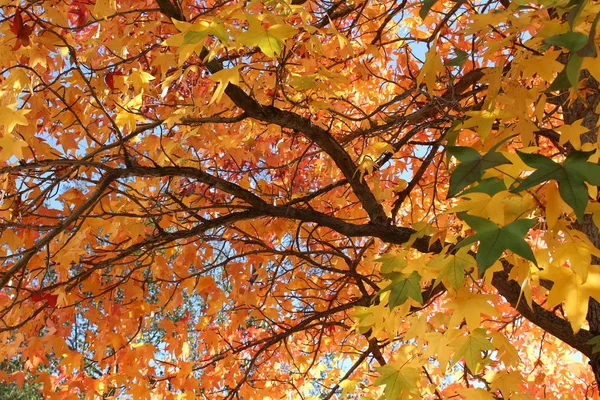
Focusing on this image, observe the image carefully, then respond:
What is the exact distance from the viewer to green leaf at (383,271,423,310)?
1377 mm

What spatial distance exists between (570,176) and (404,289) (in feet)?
1.93

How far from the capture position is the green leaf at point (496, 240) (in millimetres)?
914

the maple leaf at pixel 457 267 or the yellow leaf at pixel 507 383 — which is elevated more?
the maple leaf at pixel 457 267

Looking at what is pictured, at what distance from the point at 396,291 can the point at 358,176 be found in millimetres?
1432

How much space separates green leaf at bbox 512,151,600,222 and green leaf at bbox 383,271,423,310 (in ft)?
1.74

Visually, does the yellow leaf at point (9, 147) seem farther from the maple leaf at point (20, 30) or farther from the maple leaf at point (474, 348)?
the maple leaf at point (474, 348)

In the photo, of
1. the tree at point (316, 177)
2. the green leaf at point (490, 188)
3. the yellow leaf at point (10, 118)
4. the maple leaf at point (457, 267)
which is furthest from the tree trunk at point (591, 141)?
the yellow leaf at point (10, 118)

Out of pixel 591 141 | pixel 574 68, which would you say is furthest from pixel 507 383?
pixel 591 141

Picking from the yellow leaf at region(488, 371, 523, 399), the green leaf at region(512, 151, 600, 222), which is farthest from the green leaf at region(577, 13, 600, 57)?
the yellow leaf at region(488, 371, 523, 399)

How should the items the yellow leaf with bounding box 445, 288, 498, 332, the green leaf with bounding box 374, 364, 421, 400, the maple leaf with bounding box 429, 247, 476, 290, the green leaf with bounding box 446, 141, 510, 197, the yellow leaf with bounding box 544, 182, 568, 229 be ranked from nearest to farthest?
the green leaf with bounding box 446, 141, 510, 197 → the yellow leaf with bounding box 544, 182, 568, 229 → the maple leaf with bounding box 429, 247, 476, 290 → the yellow leaf with bounding box 445, 288, 498, 332 → the green leaf with bounding box 374, 364, 421, 400

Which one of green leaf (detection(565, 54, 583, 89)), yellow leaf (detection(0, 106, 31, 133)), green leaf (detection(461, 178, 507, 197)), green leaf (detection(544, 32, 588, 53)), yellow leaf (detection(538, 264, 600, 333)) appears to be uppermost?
yellow leaf (detection(0, 106, 31, 133))

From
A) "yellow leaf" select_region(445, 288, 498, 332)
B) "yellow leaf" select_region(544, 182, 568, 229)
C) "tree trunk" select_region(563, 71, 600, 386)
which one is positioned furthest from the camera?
"tree trunk" select_region(563, 71, 600, 386)

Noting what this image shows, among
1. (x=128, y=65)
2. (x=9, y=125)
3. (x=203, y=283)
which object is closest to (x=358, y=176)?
(x=203, y=283)

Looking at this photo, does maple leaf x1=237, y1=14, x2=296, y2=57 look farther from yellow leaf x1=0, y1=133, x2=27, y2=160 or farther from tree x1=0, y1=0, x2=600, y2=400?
yellow leaf x1=0, y1=133, x2=27, y2=160
